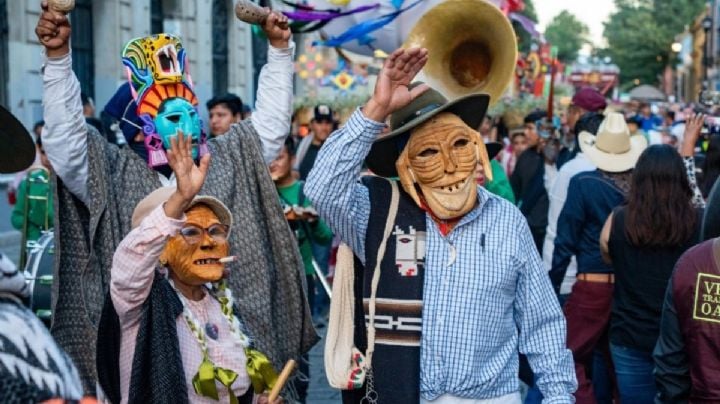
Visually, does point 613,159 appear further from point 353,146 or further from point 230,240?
point 353,146

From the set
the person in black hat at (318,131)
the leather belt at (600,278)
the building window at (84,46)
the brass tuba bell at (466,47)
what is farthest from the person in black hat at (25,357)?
the building window at (84,46)

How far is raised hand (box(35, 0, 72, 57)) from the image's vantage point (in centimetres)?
401

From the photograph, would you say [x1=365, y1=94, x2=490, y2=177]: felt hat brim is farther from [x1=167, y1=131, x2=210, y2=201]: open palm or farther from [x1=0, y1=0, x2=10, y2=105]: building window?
[x1=0, y1=0, x2=10, y2=105]: building window

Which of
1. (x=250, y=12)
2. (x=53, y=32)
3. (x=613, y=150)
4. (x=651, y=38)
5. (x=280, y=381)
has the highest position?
(x=651, y=38)

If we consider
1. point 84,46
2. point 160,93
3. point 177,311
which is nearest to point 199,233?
point 177,311

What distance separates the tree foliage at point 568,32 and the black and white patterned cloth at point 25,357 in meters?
134

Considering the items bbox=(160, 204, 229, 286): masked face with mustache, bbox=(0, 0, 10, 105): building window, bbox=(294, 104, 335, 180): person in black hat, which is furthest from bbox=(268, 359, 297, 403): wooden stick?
bbox=(0, 0, 10, 105): building window

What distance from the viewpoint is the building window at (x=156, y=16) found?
77.6 ft

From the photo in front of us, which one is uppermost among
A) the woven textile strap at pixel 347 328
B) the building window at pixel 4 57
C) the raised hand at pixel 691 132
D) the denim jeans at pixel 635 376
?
the building window at pixel 4 57

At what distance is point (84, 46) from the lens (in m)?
20.6

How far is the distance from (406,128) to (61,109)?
1319mm

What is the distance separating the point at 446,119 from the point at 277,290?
1.12 meters

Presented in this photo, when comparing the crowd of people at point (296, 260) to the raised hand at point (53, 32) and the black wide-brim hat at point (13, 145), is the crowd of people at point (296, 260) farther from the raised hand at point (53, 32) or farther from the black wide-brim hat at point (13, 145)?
the black wide-brim hat at point (13, 145)

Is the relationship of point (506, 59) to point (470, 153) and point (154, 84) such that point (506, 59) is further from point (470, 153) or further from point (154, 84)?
point (154, 84)
